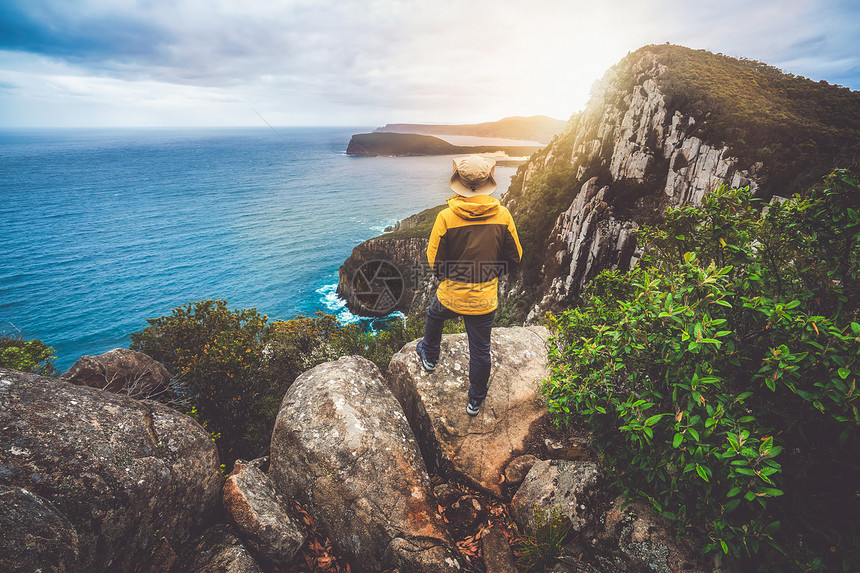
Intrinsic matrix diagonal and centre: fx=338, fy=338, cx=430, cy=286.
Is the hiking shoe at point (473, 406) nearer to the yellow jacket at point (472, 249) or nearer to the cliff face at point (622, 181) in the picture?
the yellow jacket at point (472, 249)

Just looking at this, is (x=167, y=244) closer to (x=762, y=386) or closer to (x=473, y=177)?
(x=473, y=177)

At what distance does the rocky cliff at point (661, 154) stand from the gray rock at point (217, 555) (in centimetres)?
2643

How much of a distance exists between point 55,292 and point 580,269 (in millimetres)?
78649

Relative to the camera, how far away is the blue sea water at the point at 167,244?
5022cm

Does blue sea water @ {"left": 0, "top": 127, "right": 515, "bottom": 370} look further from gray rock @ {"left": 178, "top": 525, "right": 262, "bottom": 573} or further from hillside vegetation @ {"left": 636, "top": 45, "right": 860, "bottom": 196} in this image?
hillside vegetation @ {"left": 636, "top": 45, "right": 860, "bottom": 196}

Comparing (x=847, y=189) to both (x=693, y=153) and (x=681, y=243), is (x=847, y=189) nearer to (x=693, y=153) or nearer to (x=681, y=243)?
Answer: (x=681, y=243)

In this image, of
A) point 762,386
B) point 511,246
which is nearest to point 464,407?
point 511,246

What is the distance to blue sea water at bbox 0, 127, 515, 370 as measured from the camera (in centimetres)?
5022

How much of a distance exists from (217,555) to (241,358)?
9.13 meters

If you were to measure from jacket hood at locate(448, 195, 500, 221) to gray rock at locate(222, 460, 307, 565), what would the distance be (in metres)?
5.32

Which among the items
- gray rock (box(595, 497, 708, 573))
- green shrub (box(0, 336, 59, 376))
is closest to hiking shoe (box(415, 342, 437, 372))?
gray rock (box(595, 497, 708, 573))

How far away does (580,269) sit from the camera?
105 ft

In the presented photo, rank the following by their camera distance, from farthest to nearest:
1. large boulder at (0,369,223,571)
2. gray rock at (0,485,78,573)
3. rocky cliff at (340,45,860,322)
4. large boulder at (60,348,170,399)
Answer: rocky cliff at (340,45,860,322) < large boulder at (60,348,170,399) < large boulder at (0,369,223,571) < gray rock at (0,485,78,573)

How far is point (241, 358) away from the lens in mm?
12609
